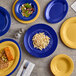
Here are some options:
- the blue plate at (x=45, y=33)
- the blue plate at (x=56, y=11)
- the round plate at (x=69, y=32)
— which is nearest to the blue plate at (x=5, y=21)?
the blue plate at (x=45, y=33)

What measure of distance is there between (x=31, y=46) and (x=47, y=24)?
0.26m

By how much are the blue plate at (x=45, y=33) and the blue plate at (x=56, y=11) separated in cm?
9

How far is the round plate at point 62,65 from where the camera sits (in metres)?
1.26

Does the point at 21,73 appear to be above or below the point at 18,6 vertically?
below

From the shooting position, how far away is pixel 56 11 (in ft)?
4.40

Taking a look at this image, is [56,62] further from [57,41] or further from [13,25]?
[13,25]

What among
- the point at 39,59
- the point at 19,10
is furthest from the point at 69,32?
the point at 19,10

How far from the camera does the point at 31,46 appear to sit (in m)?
1.30

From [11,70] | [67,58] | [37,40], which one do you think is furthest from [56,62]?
[11,70]

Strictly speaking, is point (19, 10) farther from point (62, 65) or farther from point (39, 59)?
point (62, 65)

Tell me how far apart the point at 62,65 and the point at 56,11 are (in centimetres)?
51

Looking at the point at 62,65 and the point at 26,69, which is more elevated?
the point at 26,69

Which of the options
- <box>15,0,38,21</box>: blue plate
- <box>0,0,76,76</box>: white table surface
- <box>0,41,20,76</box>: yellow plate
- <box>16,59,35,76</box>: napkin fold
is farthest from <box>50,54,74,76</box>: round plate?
<box>15,0,38,21</box>: blue plate

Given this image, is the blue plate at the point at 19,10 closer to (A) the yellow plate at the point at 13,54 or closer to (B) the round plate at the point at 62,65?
(A) the yellow plate at the point at 13,54
